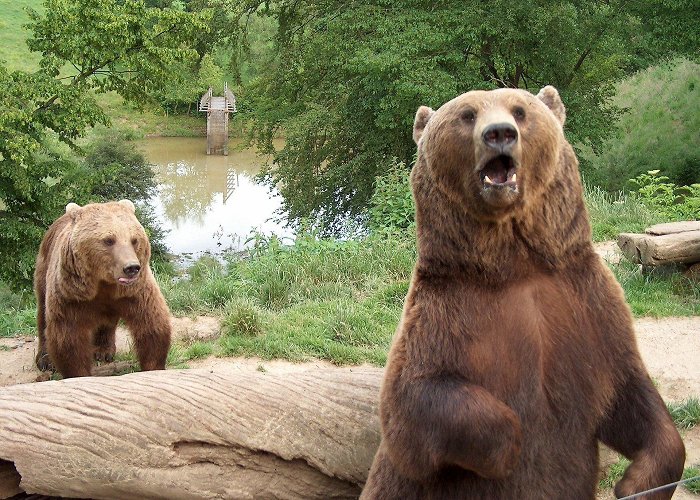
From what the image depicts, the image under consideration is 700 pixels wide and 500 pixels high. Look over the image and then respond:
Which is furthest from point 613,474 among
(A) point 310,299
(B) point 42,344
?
(B) point 42,344

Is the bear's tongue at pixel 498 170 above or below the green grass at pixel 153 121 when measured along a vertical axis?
above

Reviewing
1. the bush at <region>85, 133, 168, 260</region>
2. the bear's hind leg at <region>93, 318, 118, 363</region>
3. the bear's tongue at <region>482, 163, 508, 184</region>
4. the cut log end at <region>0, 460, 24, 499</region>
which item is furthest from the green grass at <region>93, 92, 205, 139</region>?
the bear's tongue at <region>482, 163, 508, 184</region>

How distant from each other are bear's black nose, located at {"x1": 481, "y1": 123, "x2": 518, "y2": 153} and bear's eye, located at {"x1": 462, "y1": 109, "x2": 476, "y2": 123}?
0.67 ft

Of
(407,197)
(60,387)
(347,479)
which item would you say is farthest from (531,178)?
(407,197)

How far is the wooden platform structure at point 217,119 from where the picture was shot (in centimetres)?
4131

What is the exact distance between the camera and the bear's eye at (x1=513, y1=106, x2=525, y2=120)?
111 inches

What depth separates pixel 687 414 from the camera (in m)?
4.99

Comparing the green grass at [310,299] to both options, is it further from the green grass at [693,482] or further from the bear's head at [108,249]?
the green grass at [693,482]

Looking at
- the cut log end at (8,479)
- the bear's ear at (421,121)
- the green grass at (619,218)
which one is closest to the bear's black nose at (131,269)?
the cut log end at (8,479)

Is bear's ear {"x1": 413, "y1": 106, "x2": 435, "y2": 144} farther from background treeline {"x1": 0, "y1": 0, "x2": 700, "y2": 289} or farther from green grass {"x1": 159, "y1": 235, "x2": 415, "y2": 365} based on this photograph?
background treeline {"x1": 0, "y1": 0, "x2": 700, "y2": 289}

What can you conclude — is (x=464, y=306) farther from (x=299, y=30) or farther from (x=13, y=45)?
(x=13, y=45)

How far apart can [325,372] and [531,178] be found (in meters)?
2.32

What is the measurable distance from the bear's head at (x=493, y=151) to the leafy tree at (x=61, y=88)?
42.0ft

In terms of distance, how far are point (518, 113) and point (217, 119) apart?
40284 millimetres
